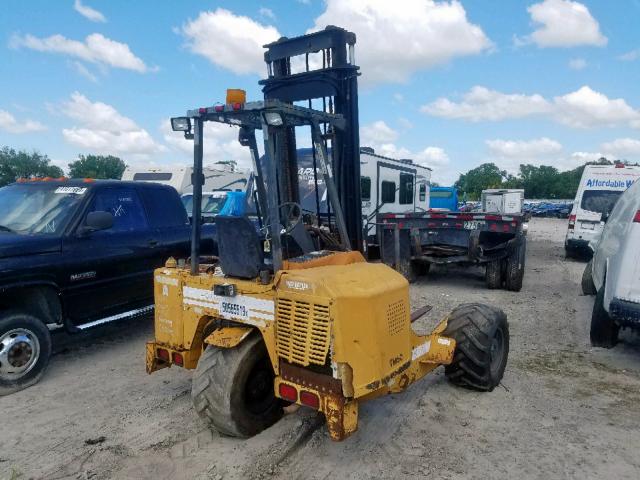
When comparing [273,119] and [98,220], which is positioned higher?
[273,119]

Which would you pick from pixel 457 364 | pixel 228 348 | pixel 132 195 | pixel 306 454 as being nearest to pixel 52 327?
pixel 132 195

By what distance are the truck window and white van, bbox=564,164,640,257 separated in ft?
38.0

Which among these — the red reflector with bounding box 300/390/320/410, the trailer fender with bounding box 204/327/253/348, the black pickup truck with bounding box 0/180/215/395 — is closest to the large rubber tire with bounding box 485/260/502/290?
the black pickup truck with bounding box 0/180/215/395

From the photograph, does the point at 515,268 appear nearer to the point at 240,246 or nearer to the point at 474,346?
the point at 474,346

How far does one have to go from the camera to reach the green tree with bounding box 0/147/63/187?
46.6 metres

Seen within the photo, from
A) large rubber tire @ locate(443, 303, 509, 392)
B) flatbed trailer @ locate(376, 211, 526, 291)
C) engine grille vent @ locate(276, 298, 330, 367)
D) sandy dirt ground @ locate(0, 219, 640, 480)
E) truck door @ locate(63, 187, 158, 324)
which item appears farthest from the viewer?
flatbed trailer @ locate(376, 211, 526, 291)

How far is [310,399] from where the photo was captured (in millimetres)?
3379

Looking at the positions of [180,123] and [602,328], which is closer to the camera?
[180,123]

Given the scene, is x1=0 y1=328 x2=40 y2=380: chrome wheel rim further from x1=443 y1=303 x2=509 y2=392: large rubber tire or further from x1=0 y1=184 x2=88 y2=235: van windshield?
x1=443 y1=303 x2=509 y2=392: large rubber tire

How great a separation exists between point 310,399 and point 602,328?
4.49 m

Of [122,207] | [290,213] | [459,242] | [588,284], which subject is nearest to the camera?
[290,213]

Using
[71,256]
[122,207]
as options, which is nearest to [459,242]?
[122,207]

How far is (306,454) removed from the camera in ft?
Result: 12.3

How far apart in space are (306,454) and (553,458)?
1828mm
